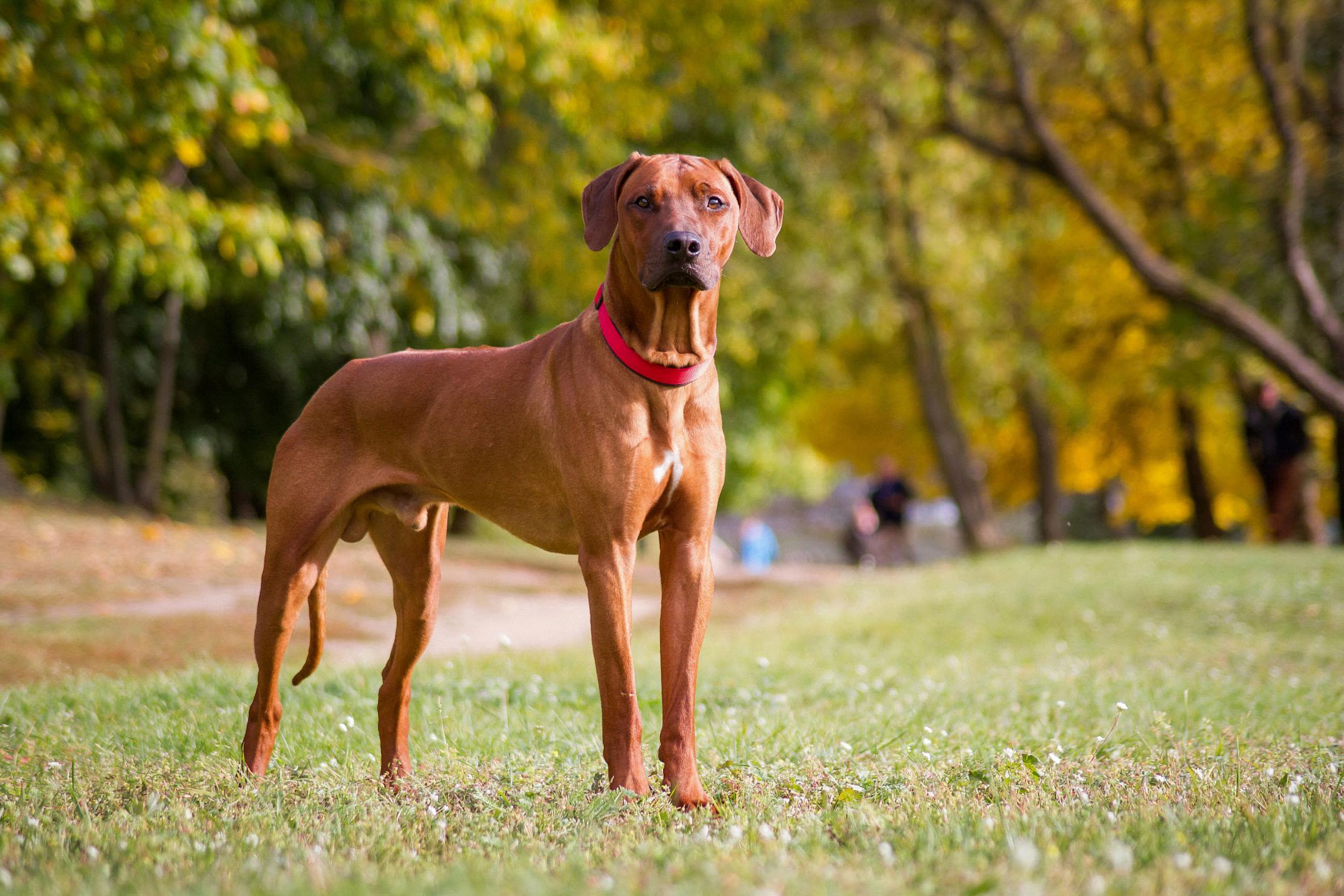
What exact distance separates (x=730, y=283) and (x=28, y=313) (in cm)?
1054

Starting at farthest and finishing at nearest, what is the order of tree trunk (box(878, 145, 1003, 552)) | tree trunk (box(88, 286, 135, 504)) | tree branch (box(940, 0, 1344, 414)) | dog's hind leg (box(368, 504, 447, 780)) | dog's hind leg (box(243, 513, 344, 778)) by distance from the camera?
1. tree trunk (box(878, 145, 1003, 552))
2. tree trunk (box(88, 286, 135, 504))
3. tree branch (box(940, 0, 1344, 414))
4. dog's hind leg (box(368, 504, 447, 780))
5. dog's hind leg (box(243, 513, 344, 778))

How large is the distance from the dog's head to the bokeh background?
5.38 metres

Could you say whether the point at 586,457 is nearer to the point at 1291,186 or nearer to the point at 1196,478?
the point at 1291,186

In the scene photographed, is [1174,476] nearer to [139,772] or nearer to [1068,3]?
[1068,3]

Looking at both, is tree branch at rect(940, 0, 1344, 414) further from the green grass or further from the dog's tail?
the dog's tail

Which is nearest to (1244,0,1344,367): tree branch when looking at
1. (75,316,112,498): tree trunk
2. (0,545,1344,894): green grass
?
(0,545,1344,894): green grass

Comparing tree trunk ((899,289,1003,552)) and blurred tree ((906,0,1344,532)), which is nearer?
blurred tree ((906,0,1344,532))

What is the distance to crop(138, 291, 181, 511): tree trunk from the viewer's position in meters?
18.1

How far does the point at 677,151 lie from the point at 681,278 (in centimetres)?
1768

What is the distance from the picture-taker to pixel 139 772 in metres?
4.34

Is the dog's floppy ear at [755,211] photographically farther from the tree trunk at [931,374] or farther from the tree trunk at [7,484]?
the tree trunk at [931,374]

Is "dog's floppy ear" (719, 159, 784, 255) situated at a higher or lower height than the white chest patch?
higher

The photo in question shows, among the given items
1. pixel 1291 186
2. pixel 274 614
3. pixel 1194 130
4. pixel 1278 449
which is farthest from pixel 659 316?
pixel 1194 130

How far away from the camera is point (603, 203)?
13.1 feet
